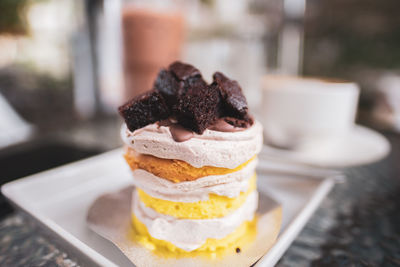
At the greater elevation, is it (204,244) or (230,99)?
(230,99)

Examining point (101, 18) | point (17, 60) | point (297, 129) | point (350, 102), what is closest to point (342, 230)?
point (297, 129)

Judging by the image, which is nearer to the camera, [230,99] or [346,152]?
[230,99]

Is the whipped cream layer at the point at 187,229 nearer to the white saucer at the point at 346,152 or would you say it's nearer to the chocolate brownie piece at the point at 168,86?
the chocolate brownie piece at the point at 168,86

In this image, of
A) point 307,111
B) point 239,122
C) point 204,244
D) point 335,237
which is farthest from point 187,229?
point 307,111

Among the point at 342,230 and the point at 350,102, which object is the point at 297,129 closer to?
the point at 350,102

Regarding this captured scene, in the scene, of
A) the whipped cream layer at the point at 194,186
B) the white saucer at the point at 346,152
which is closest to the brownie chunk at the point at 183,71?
the whipped cream layer at the point at 194,186

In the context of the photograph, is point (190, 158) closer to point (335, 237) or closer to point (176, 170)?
point (176, 170)
